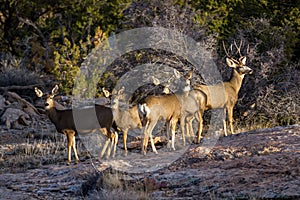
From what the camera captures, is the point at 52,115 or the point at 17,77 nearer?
the point at 52,115

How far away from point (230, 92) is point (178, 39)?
451cm

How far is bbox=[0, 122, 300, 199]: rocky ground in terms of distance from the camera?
821 cm

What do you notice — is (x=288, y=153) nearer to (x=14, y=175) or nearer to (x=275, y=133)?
(x=275, y=133)

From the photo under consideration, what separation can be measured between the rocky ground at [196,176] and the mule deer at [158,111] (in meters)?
0.80

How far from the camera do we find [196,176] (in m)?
9.25

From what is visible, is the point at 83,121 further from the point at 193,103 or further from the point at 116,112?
the point at 193,103

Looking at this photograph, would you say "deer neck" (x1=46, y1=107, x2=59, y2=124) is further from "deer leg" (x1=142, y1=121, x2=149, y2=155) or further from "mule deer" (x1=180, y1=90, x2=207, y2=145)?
"mule deer" (x1=180, y1=90, x2=207, y2=145)

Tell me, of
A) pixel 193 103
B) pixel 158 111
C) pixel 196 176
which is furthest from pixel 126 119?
pixel 196 176

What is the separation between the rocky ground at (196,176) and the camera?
821cm

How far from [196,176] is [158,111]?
3.17m

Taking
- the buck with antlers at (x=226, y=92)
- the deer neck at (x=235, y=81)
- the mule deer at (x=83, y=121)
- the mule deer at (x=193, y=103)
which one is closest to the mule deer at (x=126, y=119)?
the mule deer at (x=83, y=121)

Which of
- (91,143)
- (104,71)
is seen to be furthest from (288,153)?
(104,71)

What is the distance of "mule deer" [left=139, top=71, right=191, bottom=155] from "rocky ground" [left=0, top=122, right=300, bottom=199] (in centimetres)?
80

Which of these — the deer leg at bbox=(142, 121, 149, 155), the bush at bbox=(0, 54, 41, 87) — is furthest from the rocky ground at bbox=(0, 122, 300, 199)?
the bush at bbox=(0, 54, 41, 87)
